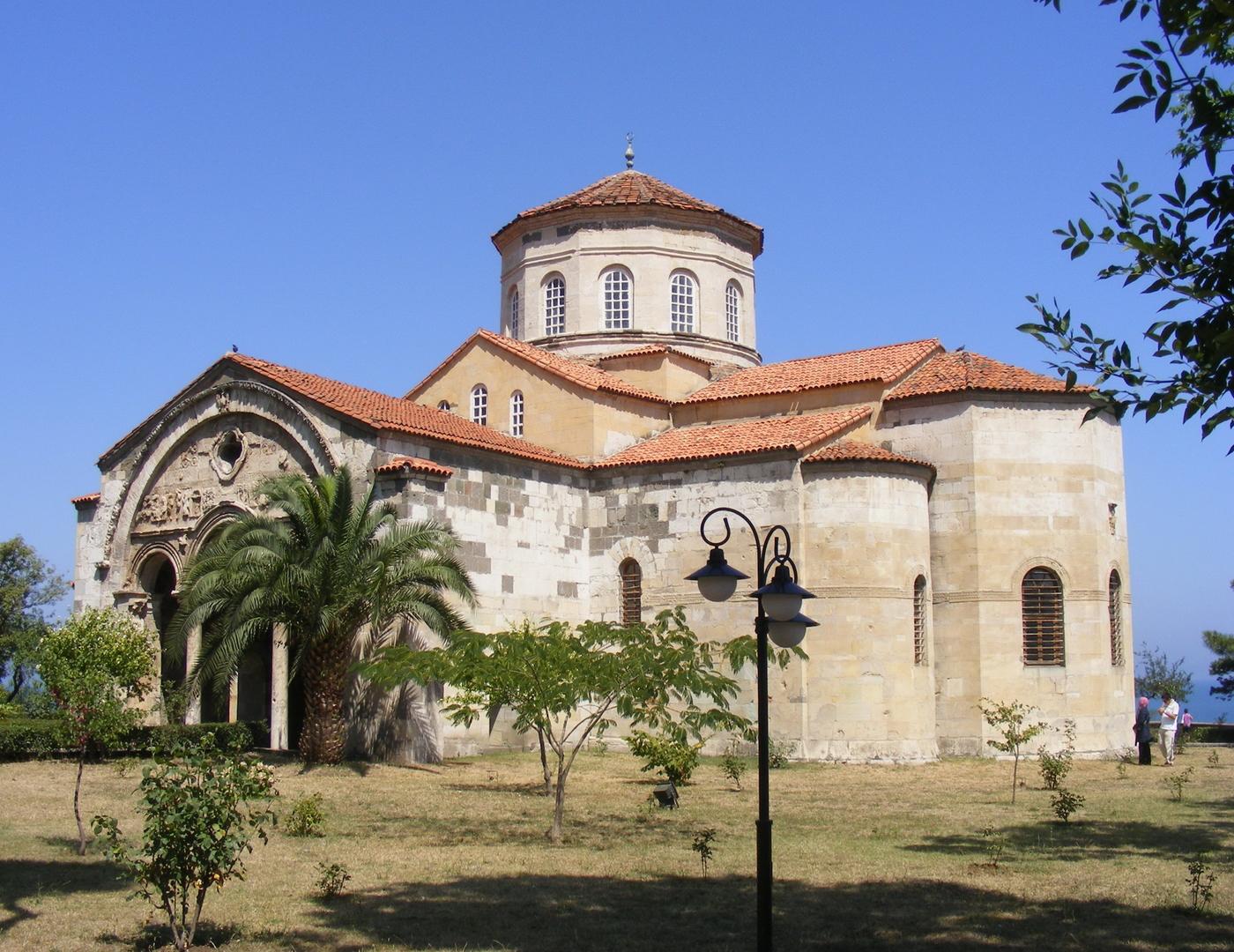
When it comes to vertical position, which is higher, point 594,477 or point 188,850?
point 594,477

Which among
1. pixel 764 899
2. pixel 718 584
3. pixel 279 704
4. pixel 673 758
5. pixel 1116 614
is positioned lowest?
pixel 764 899

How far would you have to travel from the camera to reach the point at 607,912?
37.1 feet

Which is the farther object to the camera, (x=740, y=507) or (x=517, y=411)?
(x=517, y=411)

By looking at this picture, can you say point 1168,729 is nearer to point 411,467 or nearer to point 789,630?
point 411,467

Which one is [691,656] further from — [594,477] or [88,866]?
[594,477]

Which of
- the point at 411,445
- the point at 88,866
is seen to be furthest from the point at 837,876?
the point at 411,445

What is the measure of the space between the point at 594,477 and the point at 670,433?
2057 millimetres

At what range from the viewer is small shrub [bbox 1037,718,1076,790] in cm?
1884

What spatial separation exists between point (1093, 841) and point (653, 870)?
5.42m

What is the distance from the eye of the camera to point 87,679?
1465 cm

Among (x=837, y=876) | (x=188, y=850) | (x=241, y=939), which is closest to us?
(x=188, y=850)

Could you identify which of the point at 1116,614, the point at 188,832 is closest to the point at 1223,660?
the point at 1116,614

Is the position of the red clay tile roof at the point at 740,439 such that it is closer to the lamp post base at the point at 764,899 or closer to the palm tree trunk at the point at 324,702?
the palm tree trunk at the point at 324,702

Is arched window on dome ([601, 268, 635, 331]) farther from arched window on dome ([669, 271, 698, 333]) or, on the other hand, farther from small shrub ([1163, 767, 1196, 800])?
small shrub ([1163, 767, 1196, 800])
